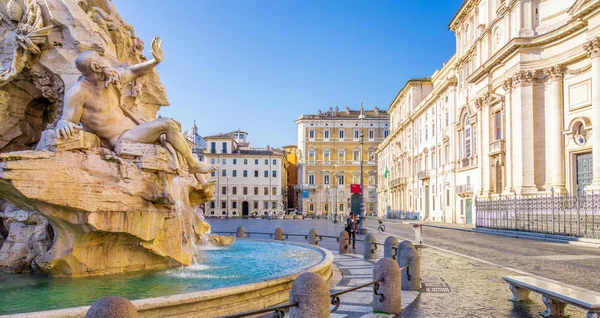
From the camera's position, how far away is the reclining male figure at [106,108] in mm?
6969

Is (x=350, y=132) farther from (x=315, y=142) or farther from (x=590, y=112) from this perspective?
(x=590, y=112)

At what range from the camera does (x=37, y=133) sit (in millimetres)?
9094

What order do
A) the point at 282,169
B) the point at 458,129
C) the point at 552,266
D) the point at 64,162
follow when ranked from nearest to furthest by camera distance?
1. the point at 64,162
2. the point at 552,266
3. the point at 458,129
4. the point at 282,169

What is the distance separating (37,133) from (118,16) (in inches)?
110

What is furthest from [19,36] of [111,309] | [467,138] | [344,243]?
[467,138]

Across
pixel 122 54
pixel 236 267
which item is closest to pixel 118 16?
pixel 122 54

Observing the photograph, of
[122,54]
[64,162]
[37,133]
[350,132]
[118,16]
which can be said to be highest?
[350,132]

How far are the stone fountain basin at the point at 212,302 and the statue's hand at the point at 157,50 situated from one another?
4176 mm

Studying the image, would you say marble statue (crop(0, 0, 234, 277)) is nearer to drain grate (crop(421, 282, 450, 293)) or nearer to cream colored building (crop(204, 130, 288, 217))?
drain grate (crop(421, 282, 450, 293))

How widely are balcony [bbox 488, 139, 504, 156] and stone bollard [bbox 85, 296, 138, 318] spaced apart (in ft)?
109

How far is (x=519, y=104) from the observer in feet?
99.2

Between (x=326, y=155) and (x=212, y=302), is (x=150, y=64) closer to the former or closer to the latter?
(x=212, y=302)

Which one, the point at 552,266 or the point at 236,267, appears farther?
the point at 552,266

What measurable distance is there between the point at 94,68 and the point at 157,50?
128 cm
